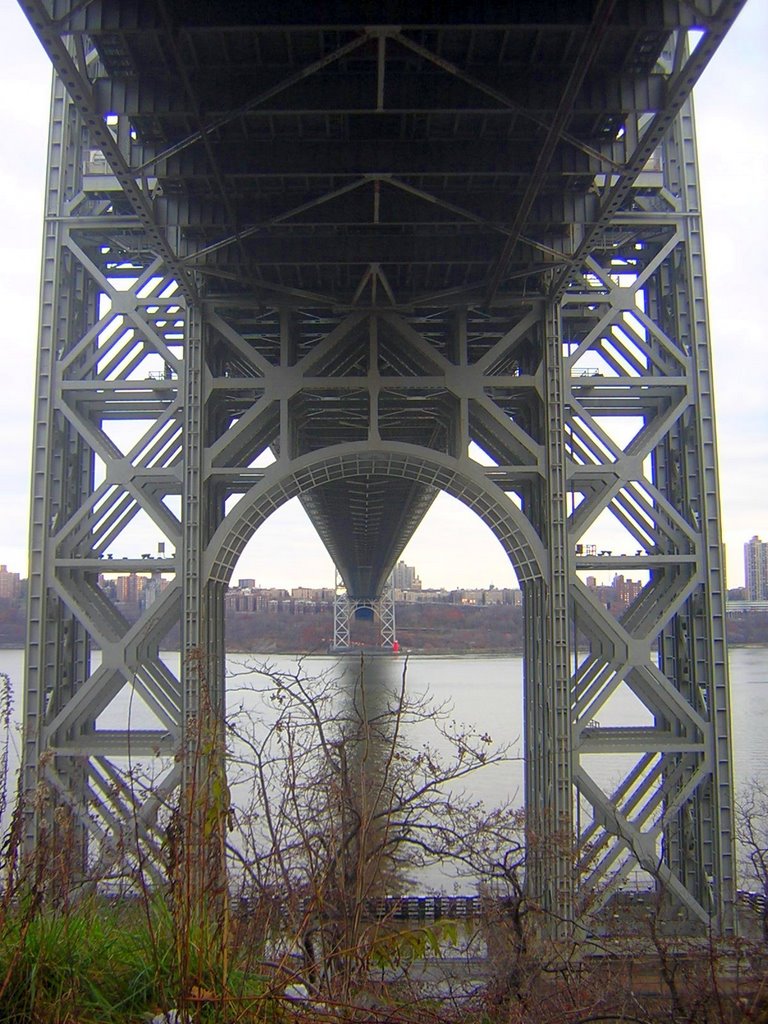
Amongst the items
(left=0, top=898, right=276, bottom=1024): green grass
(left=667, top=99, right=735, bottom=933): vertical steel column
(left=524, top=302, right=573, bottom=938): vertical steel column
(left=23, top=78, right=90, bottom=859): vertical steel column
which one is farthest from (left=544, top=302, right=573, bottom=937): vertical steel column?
(left=0, top=898, right=276, bottom=1024): green grass

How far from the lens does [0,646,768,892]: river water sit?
86.3 ft

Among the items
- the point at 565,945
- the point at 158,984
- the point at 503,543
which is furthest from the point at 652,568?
the point at 158,984

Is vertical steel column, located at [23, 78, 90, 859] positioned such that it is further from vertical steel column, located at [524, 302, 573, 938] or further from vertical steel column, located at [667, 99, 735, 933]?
vertical steel column, located at [667, 99, 735, 933]

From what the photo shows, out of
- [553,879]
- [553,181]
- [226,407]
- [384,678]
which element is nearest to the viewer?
[553,181]

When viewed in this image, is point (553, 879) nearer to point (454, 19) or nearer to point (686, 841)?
point (686, 841)

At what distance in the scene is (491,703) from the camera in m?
52.9

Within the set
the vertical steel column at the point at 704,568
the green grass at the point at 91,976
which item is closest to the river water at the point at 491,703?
the green grass at the point at 91,976

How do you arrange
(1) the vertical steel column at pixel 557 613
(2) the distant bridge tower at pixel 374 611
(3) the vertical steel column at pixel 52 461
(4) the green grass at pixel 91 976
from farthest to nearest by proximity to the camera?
(2) the distant bridge tower at pixel 374 611 → (3) the vertical steel column at pixel 52 461 → (1) the vertical steel column at pixel 557 613 → (4) the green grass at pixel 91 976

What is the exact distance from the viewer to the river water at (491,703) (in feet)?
86.3

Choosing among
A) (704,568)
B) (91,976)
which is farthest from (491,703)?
(91,976)

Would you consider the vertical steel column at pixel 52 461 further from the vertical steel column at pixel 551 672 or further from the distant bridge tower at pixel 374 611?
the distant bridge tower at pixel 374 611

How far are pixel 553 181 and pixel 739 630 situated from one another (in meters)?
86.8

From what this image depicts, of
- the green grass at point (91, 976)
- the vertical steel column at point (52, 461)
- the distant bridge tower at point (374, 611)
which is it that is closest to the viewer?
the green grass at point (91, 976)

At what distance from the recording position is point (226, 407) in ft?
60.9
